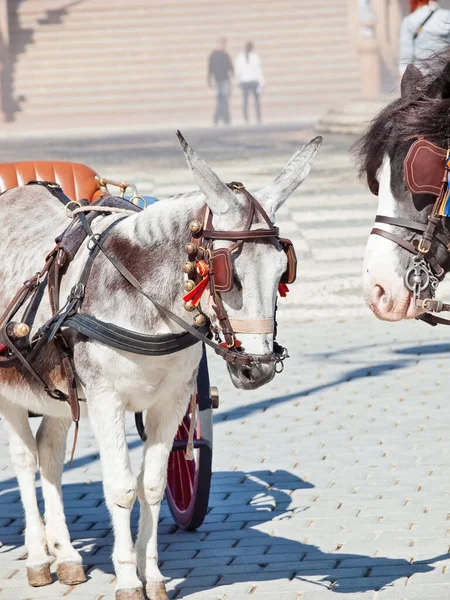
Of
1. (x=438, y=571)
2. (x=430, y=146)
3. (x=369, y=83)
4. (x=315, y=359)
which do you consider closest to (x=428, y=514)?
(x=438, y=571)

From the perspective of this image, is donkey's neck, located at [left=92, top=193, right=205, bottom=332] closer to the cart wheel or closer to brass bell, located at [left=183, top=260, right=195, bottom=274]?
brass bell, located at [left=183, top=260, right=195, bottom=274]

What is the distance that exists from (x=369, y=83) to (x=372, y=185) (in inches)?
955

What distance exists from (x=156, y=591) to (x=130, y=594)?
144 mm

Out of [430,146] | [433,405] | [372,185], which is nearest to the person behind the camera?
[430,146]

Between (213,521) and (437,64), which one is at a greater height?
(437,64)

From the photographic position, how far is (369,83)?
2733cm

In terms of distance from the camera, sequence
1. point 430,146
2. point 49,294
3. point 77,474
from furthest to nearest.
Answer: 1. point 77,474
2. point 49,294
3. point 430,146

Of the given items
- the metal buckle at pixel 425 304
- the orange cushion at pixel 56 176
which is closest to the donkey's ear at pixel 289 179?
the metal buckle at pixel 425 304

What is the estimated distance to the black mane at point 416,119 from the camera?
343cm

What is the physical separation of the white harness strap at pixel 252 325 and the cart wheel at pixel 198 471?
1.15m

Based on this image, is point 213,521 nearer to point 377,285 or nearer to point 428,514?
point 428,514

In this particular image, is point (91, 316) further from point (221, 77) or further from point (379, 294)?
point (221, 77)

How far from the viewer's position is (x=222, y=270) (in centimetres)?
352

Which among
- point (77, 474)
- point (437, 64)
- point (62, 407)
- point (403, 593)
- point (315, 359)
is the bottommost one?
point (315, 359)
